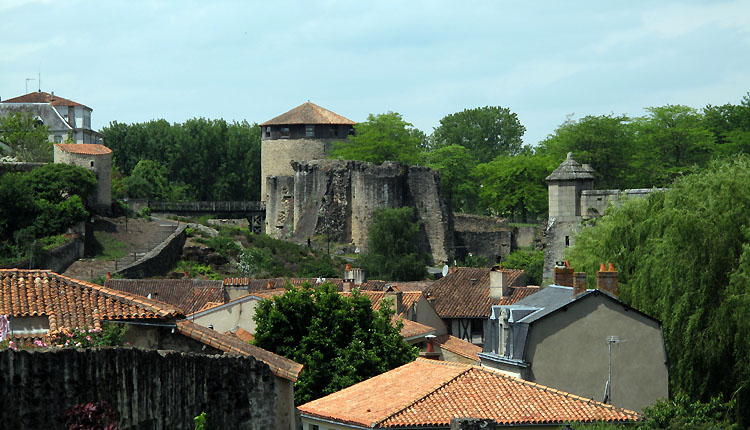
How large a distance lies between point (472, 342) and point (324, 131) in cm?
6269

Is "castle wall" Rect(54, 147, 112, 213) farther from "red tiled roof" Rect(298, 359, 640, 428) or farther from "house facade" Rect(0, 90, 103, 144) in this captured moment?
"red tiled roof" Rect(298, 359, 640, 428)

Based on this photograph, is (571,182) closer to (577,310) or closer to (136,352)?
(577,310)

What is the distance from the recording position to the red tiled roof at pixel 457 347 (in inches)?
1592

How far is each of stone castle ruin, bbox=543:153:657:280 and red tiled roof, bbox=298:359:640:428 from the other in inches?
693

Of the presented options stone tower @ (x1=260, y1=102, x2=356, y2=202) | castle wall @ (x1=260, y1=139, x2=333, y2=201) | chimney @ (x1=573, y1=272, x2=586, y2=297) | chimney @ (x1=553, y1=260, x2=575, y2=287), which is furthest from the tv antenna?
castle wall @ (x1=260, y1=139, x2=333, y2=201)

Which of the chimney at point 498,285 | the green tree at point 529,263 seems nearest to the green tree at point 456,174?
the green tree at point 529,263

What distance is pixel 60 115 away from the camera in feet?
365

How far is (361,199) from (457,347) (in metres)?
54.4

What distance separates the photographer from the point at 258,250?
274 ft

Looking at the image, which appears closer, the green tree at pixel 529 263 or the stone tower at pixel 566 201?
the stone tower at pixel 566 201

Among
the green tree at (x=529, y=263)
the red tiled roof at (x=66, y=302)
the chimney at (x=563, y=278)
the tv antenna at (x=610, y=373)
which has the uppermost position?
the red tiled roof at (x=66, y=302)

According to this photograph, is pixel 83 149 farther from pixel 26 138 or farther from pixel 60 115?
pixel 60 115

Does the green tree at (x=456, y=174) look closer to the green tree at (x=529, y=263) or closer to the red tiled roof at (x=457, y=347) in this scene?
the green tree at (x=529, y=263)

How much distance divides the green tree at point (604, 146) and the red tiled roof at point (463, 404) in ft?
186
